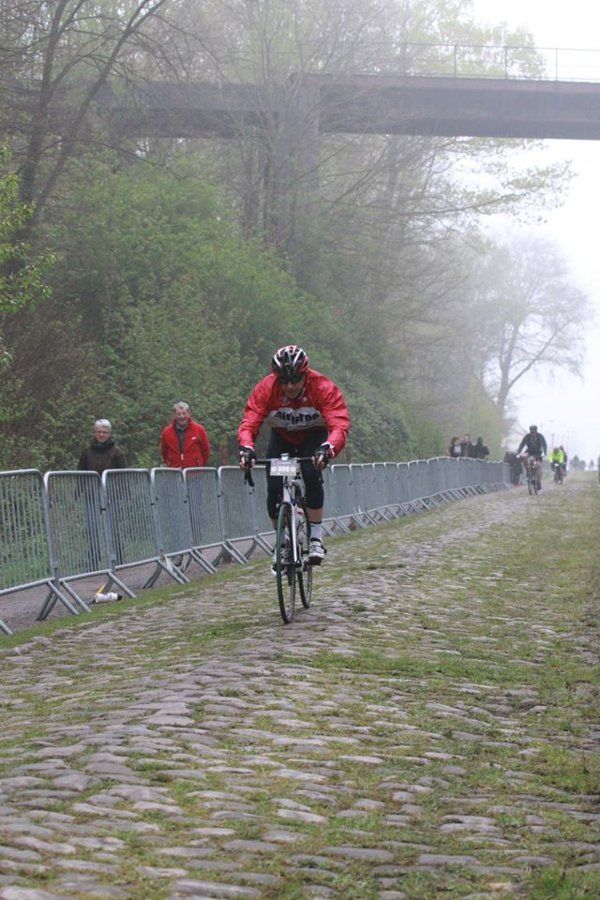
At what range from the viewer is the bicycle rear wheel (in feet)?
39.7

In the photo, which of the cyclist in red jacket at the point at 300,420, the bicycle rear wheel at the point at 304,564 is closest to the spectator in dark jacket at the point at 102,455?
the bicycle rear wheel at the point at 304,564

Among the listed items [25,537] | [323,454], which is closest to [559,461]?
[25,537]

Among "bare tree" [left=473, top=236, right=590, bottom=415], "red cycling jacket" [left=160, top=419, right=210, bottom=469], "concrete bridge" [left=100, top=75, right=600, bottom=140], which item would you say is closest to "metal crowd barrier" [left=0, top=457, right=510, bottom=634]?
"red cycling jacket" [left=160, top=419, right=210, bottom=469]

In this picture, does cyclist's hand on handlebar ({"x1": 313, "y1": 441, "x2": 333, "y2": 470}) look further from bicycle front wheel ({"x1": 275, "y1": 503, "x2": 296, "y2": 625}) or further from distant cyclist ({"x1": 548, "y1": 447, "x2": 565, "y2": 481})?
distant cyclist ({"x1": 548, "y1": 447, "x2": 565, "y2": 481})

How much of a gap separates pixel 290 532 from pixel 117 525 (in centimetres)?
391

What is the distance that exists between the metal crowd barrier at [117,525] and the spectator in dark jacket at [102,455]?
2.06 ft

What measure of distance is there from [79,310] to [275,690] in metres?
23.8

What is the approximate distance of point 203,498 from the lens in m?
18.5

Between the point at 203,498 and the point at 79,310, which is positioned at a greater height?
the point at 79,310

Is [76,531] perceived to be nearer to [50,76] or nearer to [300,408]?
[300,408]

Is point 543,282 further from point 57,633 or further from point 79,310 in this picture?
point 57,633

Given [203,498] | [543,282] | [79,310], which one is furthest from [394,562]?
[543,282]

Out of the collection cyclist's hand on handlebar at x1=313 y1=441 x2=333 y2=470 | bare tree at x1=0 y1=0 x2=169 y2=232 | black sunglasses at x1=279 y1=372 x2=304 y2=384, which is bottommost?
cyclist's hand on handlebar at x1=313 y1=441 x2=333 y2=470

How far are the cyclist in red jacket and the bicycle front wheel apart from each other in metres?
0.19
